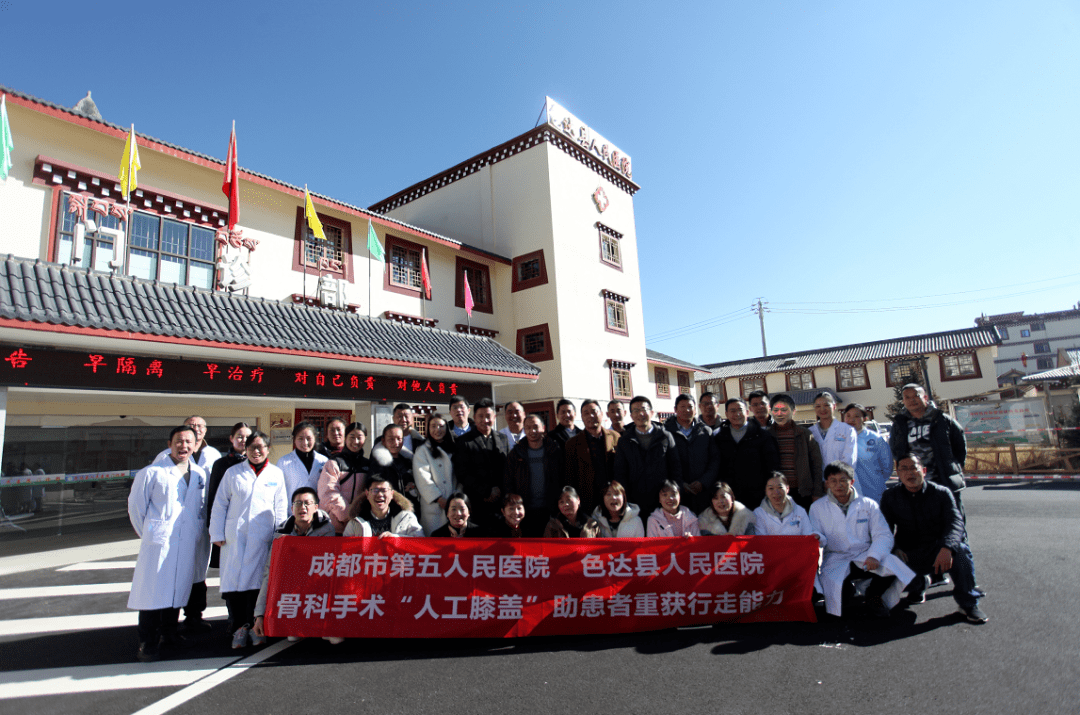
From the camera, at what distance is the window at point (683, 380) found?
1028 inches

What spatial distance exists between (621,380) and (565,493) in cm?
1374

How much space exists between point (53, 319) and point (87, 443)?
5.06 m

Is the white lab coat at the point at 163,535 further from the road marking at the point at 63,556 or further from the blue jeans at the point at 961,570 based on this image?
the blue jeans at the point at 961,570

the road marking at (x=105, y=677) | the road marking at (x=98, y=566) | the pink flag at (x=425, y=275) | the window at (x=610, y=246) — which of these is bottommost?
the road marking at (x=105, y=677)

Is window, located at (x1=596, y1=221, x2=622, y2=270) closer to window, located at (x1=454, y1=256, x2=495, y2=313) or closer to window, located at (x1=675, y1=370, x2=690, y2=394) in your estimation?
window, located at (x1=454, y1=256, x2=495, y2=313)

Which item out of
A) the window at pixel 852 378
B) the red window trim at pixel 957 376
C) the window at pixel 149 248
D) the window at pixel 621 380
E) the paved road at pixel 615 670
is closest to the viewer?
the paved road at pixel 615 670

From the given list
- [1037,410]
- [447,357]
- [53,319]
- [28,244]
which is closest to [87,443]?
[28,244]

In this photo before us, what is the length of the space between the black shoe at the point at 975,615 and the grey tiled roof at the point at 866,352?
23.6 m

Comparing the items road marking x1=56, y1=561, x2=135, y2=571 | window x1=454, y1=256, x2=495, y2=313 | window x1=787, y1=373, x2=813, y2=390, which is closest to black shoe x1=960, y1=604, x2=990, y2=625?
road marking x1=56, y1=561, x2=135, y2=571

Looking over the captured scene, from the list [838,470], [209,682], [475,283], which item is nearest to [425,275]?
[475,283]

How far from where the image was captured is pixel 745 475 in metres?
5.79

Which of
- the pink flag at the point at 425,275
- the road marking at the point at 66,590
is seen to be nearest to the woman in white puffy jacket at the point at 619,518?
the road marking at the point at 66,590

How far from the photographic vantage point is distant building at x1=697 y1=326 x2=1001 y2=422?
3067 centimetres

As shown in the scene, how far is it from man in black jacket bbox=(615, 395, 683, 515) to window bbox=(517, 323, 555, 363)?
10648mm
